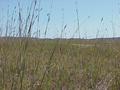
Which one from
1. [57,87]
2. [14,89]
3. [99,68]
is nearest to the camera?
[14,89]

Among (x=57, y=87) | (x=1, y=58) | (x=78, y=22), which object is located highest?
(x=78, y=22)

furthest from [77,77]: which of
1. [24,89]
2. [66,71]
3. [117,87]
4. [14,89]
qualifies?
[14,89]

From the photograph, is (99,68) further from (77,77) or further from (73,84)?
(73,84)

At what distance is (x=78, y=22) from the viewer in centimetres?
Answer: 350

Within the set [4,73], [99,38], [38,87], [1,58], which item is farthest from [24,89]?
[99,38]

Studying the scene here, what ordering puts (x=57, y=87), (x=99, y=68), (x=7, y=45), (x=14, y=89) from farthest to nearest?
(x=7, y=45) → (x=99, y=68) → (x=57, y=87) → (x=14, y=89)

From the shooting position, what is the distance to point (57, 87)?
2.92 metres

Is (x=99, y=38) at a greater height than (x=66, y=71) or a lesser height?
greater

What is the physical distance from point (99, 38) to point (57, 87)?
130 centimetres

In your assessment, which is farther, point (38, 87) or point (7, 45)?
point (7, 45)

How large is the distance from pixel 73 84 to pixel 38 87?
657 millimetres

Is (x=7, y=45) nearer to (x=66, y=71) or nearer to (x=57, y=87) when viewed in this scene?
(x=66, y=71)

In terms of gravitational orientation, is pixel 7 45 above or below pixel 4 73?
above

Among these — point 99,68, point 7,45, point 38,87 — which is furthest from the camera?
point 7,45
